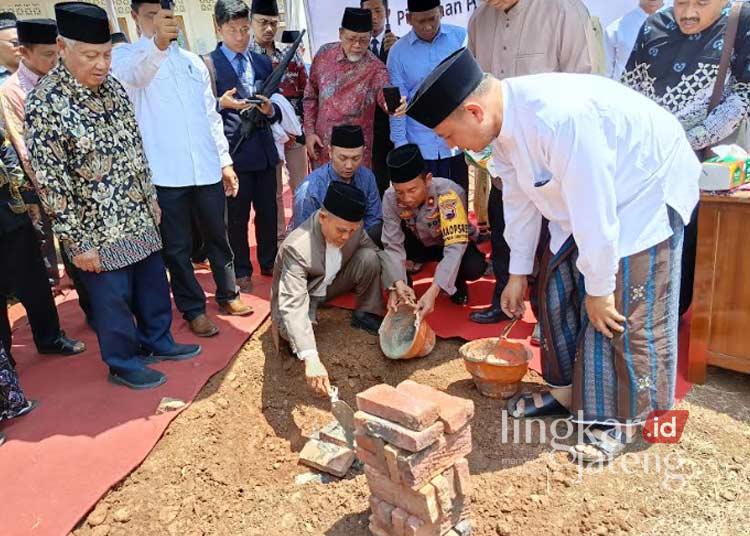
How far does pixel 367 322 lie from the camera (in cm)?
343

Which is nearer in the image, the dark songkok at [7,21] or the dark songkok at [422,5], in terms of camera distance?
the dark songkok at [422,5]

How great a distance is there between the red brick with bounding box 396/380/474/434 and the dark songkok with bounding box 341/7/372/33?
2.63 meters

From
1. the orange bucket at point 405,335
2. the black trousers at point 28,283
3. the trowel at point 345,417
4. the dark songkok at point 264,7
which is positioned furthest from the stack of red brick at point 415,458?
the dark songkok at point 264,7

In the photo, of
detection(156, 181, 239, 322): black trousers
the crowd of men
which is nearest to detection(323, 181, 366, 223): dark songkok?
the crowd of men

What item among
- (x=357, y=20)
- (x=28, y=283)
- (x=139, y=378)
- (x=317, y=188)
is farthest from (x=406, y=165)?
(x=28, y=283)

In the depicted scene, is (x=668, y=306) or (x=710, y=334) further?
(x=710, y=334)

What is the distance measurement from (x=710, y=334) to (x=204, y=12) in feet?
54.1

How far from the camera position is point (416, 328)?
2979 millimetres

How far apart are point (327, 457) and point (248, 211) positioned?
2082 mm

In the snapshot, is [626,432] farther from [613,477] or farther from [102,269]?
[102,269]

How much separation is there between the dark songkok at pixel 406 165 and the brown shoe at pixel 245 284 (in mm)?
1363

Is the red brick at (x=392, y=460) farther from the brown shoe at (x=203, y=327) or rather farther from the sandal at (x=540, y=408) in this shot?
the brown shoe at (x=203, y=327)

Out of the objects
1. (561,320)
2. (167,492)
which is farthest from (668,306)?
(167,492)

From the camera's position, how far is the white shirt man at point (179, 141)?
2.98 meters
